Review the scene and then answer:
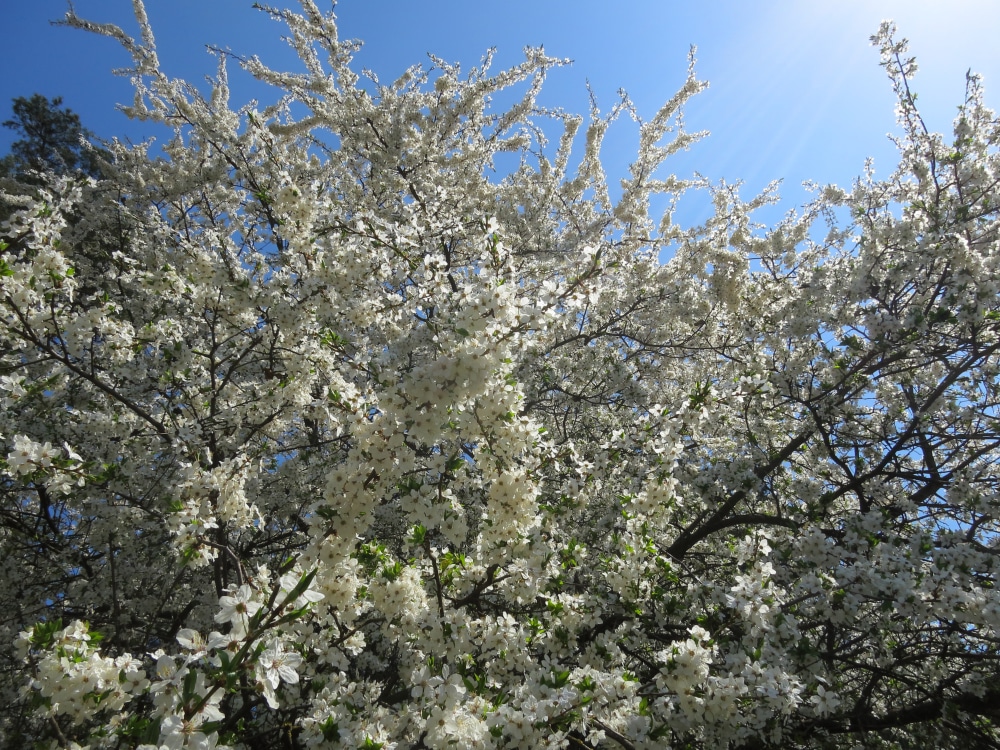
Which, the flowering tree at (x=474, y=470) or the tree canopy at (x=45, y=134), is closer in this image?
the flowering tree at (x=474, y=470)

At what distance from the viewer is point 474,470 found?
4.08 meters

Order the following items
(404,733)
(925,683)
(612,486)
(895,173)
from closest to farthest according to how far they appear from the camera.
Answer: (404,733)
(925,683)
(612,486)
(895,173)

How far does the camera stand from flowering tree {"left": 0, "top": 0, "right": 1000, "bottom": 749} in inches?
114

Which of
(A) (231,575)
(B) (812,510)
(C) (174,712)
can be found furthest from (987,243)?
(A) (231,575)

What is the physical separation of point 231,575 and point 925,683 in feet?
20.0

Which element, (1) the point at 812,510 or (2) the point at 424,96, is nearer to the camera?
(1) the point at 812,510

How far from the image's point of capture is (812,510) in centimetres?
432

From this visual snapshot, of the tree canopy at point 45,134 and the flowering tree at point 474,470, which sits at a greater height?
the tree canopy at point 45,134

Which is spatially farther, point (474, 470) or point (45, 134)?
point (45, 134)

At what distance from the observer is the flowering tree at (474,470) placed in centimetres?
289

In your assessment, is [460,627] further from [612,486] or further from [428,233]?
[428,233]

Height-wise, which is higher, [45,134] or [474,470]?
[45,134]

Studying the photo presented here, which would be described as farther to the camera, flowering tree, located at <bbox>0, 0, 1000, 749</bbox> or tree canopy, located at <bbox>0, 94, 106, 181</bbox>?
tree canopy, located at <bbox>0, 94, 106, 181</bbox>

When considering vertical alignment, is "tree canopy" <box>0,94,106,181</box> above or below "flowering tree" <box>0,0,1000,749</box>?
above
